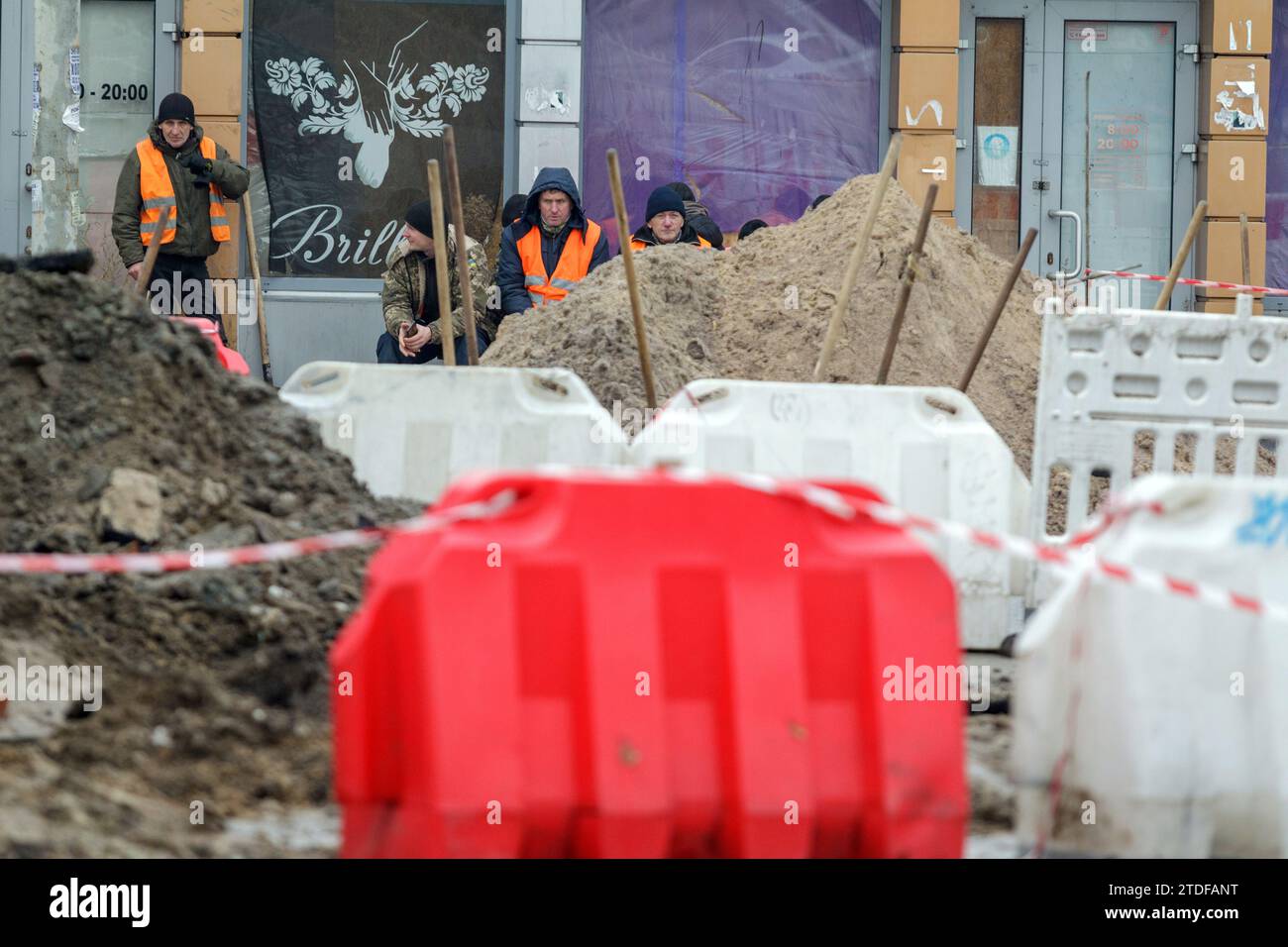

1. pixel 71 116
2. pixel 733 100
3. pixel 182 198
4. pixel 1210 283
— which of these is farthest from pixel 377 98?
pixel 1210 283

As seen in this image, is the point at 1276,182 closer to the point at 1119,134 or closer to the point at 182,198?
the point at 1119,134

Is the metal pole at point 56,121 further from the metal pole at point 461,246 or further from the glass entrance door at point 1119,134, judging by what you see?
the glass entrance door at point 1119,134

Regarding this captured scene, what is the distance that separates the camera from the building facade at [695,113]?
51.6 ft

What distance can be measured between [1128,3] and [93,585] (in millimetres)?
13876

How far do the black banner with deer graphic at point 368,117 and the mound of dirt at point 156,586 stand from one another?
960 cm

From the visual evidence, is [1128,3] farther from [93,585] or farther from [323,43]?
[93,585]

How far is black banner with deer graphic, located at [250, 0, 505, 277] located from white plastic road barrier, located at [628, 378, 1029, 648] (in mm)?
9341

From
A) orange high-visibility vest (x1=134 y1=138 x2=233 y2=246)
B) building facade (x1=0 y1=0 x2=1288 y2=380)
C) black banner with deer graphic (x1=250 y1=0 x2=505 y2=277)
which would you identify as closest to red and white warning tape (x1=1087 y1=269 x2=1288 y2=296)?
building facade (x1=0 y1=0 x2=1288 y2=380)

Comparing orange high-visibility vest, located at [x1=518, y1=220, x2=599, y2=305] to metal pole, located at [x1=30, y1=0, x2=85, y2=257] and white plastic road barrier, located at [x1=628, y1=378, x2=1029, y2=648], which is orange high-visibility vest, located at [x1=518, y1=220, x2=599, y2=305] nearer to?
metal pole, located at [x1=30, y1=0, x2=85, y2=257]

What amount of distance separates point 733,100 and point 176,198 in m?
5.13

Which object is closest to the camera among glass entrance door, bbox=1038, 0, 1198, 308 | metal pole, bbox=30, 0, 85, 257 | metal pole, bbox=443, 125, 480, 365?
metal pole, bbox=443, 125, 480, 365

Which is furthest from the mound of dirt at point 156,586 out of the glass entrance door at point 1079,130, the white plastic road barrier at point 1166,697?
the glass entrance door at point 1079,130

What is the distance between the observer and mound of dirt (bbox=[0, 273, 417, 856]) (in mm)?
4293
